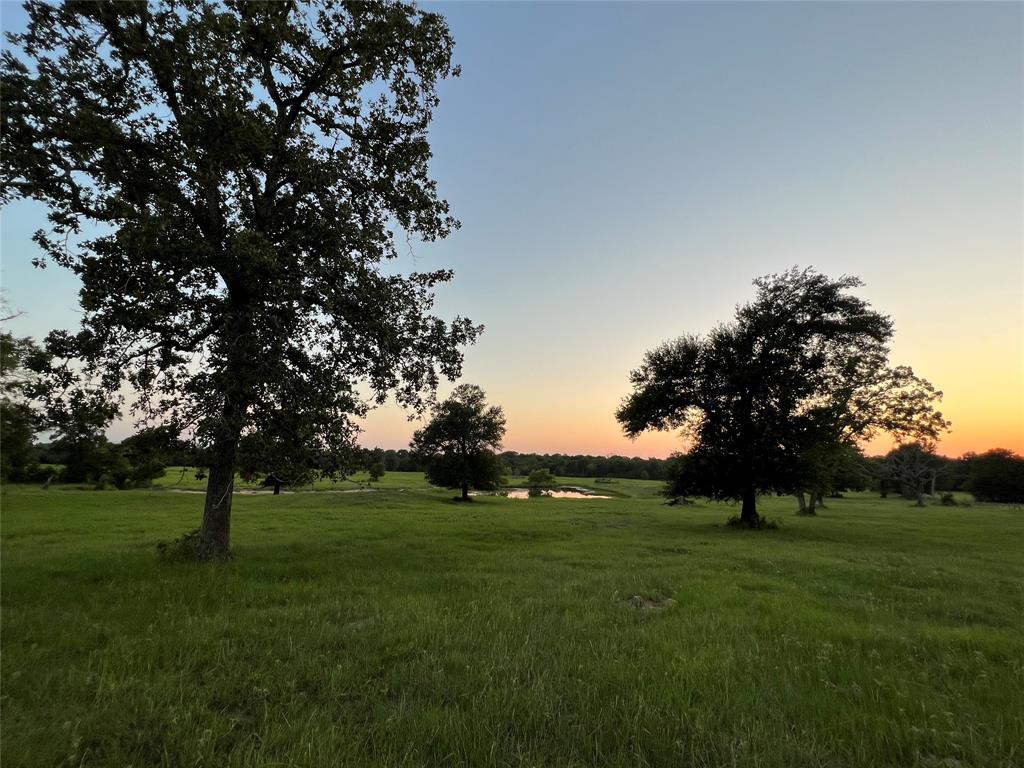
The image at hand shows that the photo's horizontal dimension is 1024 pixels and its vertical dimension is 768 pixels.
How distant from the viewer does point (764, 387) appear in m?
30.1

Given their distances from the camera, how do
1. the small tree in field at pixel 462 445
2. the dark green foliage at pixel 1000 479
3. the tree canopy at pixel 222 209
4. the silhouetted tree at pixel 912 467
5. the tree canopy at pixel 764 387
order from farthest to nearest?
the dark green foliage at pixel 1000 479 → the silhouetted tree at pixel 912 467 → the small tree in field at pixel 462 445 → the tree canopy at pixel 764 387 → the tree canopy at pixel 222 209

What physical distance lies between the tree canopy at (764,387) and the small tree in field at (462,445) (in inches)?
1087

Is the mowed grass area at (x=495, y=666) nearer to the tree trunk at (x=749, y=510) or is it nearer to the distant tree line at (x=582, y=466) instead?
the tree trunk at (x=749, y=510)

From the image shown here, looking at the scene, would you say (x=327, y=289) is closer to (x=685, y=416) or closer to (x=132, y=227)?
(x=132, y=227)

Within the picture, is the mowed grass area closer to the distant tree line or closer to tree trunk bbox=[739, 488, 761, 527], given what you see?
tree trunk bbox=[739, 488, 761, 527]

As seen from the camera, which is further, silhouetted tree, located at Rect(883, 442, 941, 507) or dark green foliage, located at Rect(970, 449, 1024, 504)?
dark green foliage, located at Rect(970, 449, 1024, 504)

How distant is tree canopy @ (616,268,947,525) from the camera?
1155 inches

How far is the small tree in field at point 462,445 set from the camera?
188 ft

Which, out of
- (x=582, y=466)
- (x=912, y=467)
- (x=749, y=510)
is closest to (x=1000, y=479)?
(x=912, y=467)

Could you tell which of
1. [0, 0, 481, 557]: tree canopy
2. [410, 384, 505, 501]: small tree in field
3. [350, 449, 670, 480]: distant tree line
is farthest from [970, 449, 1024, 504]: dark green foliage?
[0, 0, 481, 557]: tree canopy

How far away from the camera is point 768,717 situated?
15.1 feet

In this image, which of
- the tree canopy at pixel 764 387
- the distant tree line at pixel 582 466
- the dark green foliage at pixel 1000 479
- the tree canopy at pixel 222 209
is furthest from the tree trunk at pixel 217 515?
the distant tree line at pixel 582 466

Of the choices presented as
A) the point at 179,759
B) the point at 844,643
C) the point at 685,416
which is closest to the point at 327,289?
the point at 179,759

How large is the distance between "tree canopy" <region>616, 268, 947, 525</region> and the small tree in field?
27597 millimetres
